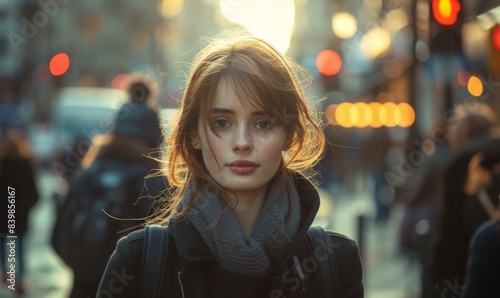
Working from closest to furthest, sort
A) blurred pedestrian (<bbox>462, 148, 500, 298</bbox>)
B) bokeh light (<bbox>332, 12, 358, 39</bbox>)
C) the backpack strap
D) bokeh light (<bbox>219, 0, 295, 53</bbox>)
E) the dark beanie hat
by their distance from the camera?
the backpack strap
blurred pedestrian (<bbox>462, 148, 500, 298</bbox>)
the dark beanie hat
bokeh light (<bbox>219, 0, 295, 53</bbox>)
bokeh light (<bbox>332, 12, 358, 39</bbox>)

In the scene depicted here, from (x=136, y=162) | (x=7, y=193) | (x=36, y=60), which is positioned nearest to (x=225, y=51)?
(x=136, y=162)

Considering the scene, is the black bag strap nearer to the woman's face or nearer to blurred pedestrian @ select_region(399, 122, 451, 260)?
the woman's face

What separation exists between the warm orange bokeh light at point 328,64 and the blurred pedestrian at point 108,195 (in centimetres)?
1784

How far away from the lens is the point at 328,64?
24.0 metres

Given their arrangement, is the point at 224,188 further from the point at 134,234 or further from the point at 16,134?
the point at 16,134

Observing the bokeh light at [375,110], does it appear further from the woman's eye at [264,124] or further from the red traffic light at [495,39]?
the woman's eye at [264,124]

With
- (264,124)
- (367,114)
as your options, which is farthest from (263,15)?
(367,114)

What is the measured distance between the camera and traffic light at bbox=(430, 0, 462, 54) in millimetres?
6379

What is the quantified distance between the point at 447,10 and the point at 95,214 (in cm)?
282

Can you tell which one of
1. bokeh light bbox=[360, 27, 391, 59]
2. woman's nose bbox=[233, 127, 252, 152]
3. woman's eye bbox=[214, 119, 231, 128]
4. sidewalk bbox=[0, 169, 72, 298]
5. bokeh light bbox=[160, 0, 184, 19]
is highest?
bokeh light bbox=[160, 0, 184, 19]

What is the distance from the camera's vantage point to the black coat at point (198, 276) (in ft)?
8.39

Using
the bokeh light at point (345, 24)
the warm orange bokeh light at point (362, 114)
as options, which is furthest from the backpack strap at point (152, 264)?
the warm orange bokeh light at point (362, 114)

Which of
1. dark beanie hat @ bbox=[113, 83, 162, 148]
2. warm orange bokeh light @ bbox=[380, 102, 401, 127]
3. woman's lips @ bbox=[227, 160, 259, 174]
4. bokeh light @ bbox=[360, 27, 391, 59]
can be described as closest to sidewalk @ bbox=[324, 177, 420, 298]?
dark beanie hat @ bbox=[113, 83, 162, 148]

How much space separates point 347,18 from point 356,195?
6.25 metres
